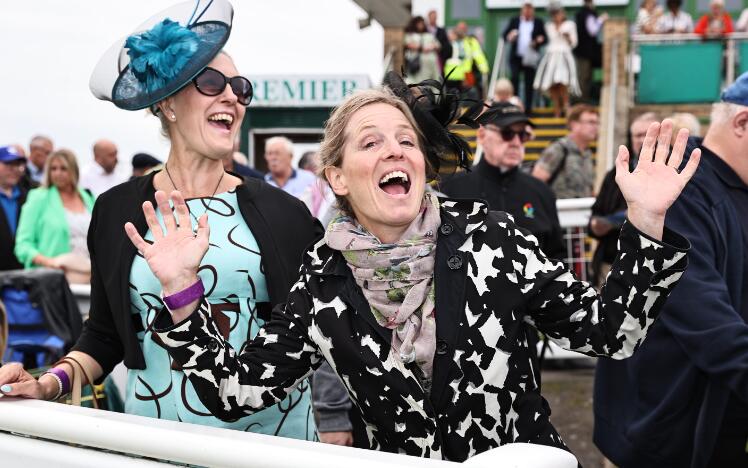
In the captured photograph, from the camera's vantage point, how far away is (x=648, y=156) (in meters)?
2.15

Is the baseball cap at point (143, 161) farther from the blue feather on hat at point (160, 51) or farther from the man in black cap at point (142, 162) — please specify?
the blue feather on hat at point (160, 51)

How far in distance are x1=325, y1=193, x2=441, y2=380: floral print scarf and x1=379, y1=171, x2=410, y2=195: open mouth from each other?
8 cm

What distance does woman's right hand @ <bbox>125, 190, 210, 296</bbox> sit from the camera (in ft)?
7.24

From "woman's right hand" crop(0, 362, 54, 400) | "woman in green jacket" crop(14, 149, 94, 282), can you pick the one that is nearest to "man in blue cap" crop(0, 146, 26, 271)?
"woman in green jacket" crop(14, 149, 94, 282)

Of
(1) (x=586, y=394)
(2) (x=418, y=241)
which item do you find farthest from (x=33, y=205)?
(2) (x=418, y=241)

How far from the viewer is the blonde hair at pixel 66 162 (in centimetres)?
744

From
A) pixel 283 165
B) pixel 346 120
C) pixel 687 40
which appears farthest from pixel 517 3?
pixel 346 120

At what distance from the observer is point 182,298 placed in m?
2.21

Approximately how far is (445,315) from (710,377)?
1.18 meters

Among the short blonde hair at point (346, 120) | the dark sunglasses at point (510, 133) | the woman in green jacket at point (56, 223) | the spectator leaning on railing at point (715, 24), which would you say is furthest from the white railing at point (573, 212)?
the spectator leaning on railing at point (715, 24)

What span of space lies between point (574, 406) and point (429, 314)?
4719 mm

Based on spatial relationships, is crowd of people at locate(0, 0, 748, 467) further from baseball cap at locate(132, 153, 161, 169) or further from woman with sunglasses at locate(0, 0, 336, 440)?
baseball cap at locate(132, 153, 161, 169)

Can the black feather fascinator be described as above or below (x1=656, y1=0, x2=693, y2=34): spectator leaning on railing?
below

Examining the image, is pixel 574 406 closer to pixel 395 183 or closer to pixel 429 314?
pixel 395 183
